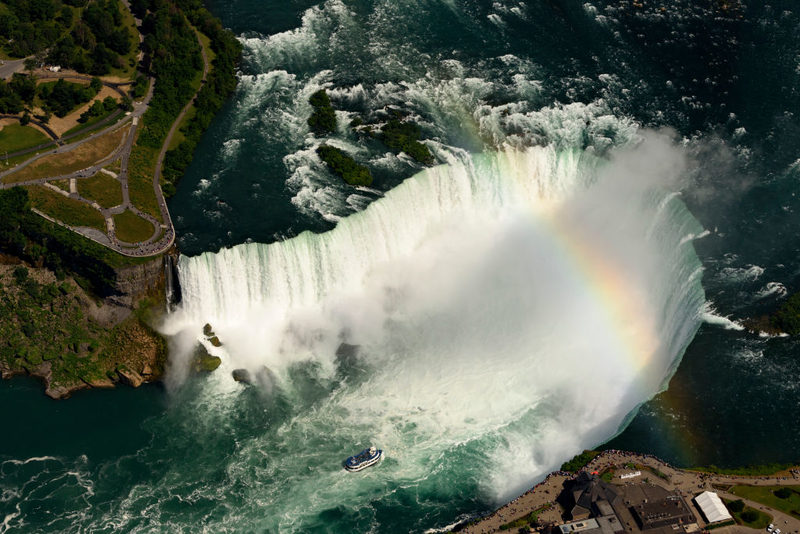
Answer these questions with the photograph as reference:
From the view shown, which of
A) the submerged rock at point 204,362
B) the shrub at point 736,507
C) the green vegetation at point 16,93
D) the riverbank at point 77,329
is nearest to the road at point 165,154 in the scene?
the riverbank at point 77,329

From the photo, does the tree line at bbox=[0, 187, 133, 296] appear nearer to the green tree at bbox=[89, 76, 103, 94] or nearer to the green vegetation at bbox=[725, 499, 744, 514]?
the green tree at bbox=[89, 76, 103, 94]

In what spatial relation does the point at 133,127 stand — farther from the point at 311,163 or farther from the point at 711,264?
the point at 711,264

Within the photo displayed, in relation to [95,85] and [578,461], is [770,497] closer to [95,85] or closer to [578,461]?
[578,461]

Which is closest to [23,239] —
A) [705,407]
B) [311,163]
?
[311,163]

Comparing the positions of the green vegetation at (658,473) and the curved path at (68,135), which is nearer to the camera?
the green vegetation at (658,473)

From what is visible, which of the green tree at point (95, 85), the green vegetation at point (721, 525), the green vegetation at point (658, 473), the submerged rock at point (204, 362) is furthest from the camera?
the green tree at point (95, 85)

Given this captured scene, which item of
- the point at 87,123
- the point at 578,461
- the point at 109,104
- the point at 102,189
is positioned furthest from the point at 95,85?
the point at 578,461

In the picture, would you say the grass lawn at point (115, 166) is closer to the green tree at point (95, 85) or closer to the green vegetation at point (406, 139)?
the green tree at point (95, 85)
